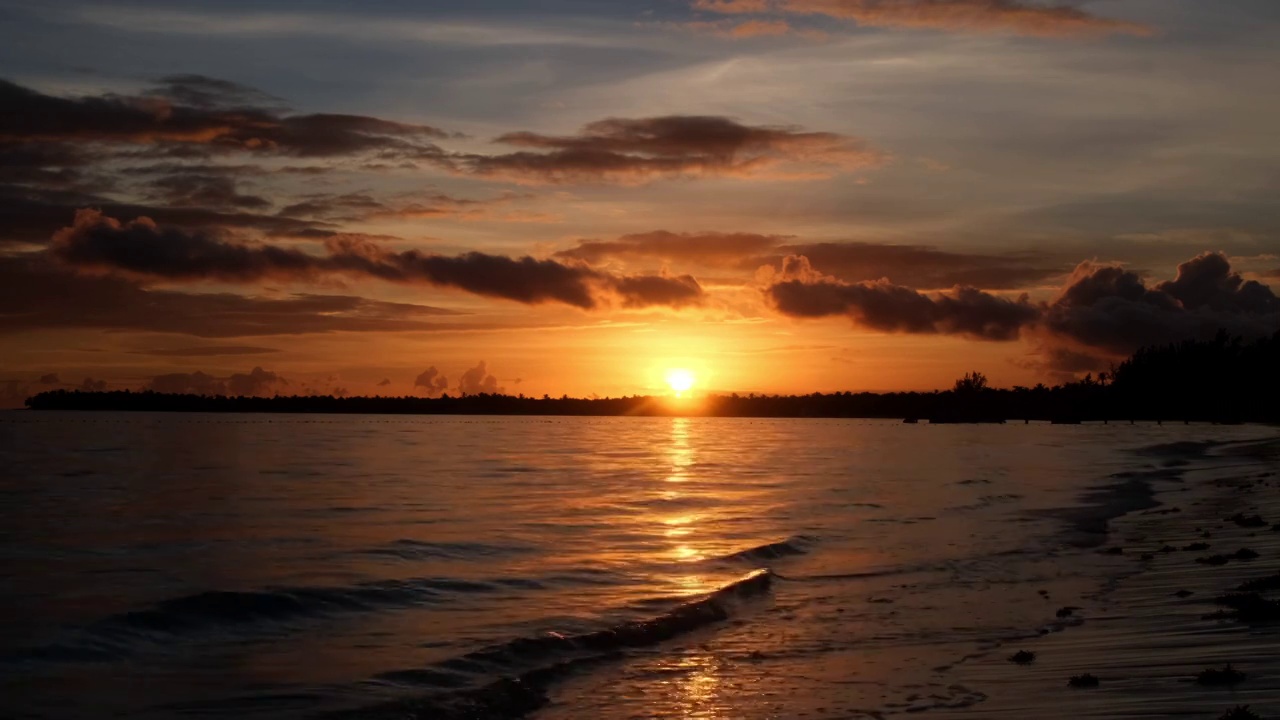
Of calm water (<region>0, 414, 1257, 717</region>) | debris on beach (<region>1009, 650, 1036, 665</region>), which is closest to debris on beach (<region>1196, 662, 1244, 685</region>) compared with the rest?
calm water (<region>0, 414, 1257, 717</region>)

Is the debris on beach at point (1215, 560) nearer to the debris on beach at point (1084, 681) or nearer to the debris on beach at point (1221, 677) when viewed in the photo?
the debris on beach at point (1084, 681)

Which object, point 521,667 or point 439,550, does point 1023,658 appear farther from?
point 439,550

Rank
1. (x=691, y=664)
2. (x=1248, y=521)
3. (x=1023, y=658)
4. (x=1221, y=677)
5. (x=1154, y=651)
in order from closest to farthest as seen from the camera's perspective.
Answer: (x=1221, y=677)
(x=1154, y=651)
(x=1023, y=658)
(x=691, y=664)
(x=1248, y=521)

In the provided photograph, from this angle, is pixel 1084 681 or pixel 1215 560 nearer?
pixel 1084 681

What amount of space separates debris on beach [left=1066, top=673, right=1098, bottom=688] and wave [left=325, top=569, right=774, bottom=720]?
24.7 ft

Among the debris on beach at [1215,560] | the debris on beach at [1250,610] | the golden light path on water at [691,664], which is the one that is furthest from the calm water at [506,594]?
the debris on beach at [1250,610]

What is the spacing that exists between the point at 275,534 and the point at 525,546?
9.31 meters

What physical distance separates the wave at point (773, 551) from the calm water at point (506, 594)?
0.19 meters

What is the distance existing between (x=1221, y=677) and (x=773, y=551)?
22252 mm

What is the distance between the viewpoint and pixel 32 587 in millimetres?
26766

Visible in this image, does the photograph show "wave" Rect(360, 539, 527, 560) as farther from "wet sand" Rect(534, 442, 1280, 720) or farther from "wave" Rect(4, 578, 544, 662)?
"wet sand" Rect(534, 442, 1280, 720)

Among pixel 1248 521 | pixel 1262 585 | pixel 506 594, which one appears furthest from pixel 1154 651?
pixel 1248 521

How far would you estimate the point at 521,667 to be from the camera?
19.0 m

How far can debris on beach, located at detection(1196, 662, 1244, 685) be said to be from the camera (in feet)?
44.0
